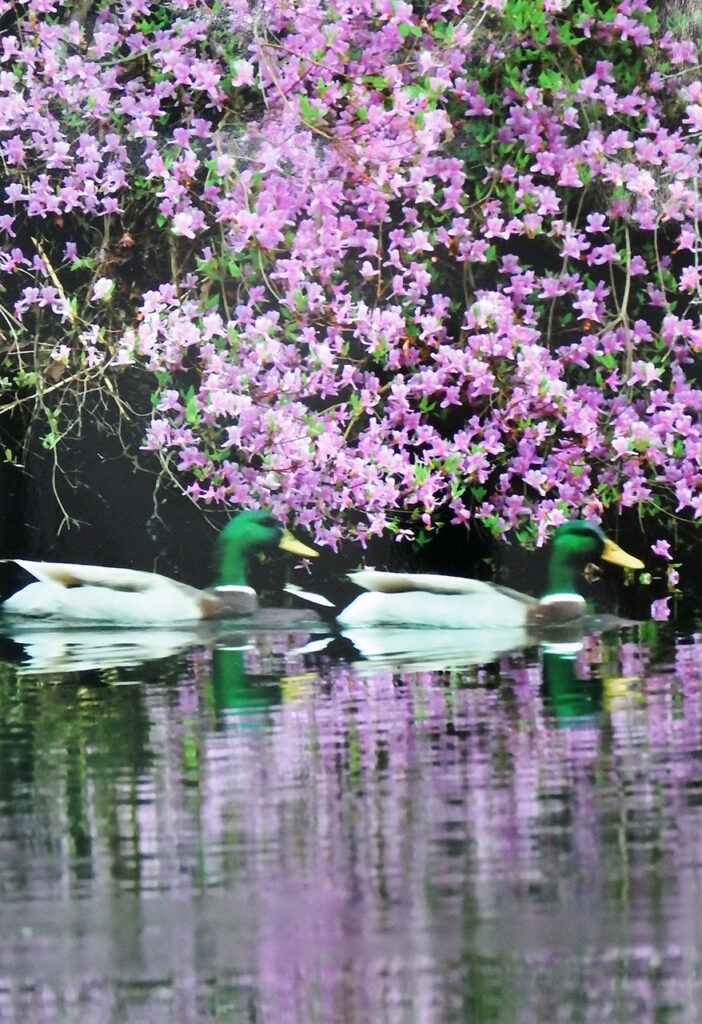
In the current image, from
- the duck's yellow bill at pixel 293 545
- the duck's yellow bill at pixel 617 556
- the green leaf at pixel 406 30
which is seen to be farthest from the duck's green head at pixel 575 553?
the green leaf at pixel 406 30

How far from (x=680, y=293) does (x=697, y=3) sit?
1.86 ft

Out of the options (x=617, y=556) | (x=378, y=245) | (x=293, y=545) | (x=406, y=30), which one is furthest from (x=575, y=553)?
(x=406, y=30)

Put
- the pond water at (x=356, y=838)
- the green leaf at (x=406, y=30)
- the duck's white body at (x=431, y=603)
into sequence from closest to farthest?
the pond water at (x=356, y=838) → the green leaf at (x=406, y=30) → the duck's white body at (x=431, y=603)

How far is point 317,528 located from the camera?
11.2ft

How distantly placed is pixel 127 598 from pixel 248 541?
26 cm

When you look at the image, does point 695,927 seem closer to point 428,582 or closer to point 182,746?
point 182,746

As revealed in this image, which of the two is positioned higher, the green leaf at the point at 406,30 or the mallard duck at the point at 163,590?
the green leaf at the point at 406,30

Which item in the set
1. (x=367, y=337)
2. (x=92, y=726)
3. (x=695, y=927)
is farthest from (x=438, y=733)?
(x=367, y=337)

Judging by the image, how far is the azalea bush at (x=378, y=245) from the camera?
3355 millimetres

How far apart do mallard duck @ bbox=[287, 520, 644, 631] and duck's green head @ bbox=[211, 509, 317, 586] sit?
13cm

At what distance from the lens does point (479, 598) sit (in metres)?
3.40

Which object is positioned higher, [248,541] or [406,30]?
[406,30]

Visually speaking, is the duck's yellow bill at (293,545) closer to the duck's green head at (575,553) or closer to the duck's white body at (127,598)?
the duck's white body at (127,598)

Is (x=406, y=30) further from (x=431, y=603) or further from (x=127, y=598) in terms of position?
(x=127, y=598)
